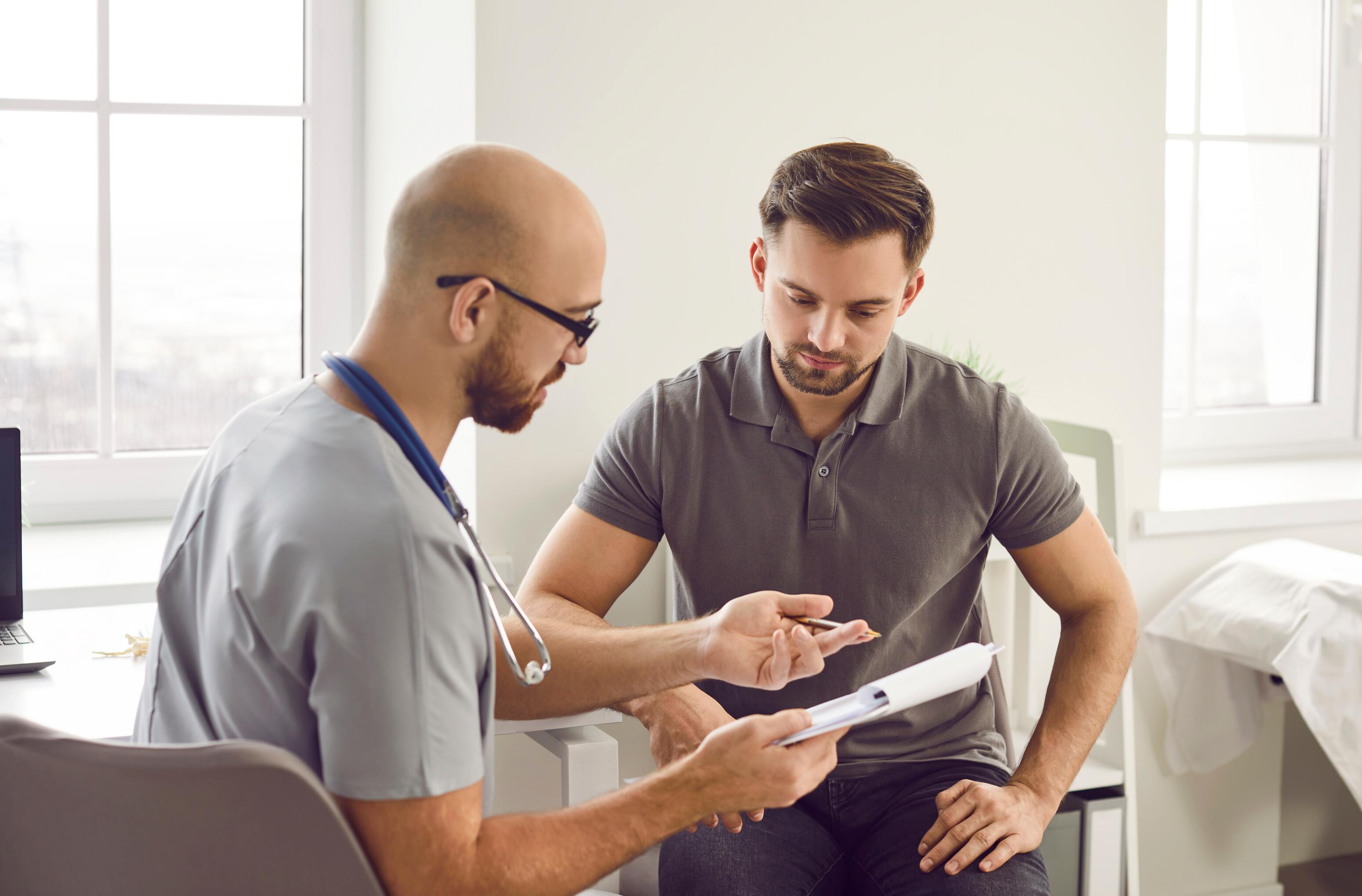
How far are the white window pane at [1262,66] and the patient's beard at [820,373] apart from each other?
174 cm

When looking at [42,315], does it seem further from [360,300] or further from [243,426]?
[243,426]

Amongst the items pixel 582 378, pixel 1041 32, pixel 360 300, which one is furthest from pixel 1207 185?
pixel 360 300

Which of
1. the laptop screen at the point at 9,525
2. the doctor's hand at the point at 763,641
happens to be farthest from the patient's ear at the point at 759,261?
the laptop screen at the point at 9,525

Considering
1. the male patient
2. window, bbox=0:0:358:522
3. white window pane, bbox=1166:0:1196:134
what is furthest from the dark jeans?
white window pane, bbox=1166:0:1196:134

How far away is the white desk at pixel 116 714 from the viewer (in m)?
1.35

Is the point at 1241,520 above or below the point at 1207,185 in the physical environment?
below

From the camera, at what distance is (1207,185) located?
2783mm

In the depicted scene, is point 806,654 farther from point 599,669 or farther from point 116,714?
point 116,714

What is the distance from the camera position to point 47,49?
7.14ft

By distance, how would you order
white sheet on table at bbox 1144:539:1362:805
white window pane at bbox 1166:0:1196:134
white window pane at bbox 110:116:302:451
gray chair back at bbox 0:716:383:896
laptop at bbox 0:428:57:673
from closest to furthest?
gray chair back at bbox 0:716:383:896 < laptop at bbox 0:428:57:673 < white sheet on table at bbox 1144:539:1362:805 < white window pane at bbox 110:116:302:451 < white window pane at bbox 1166:0:1196:134

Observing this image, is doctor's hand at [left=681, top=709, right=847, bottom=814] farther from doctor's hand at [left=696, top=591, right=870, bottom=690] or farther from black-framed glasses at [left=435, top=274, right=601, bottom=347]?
black-framed glasses at [left=435, top=274, right=601, bottom=347]

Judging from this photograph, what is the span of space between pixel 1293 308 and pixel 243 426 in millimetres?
2643

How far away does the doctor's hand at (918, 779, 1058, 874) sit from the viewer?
1309mm

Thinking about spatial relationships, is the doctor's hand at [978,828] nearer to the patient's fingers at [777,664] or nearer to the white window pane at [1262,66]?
the patient's fingers at [777,664]
